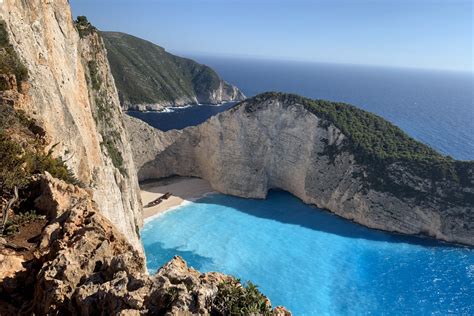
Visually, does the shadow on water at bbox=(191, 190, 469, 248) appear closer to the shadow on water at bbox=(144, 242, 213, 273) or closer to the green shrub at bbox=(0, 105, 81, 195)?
the shadow on water at bbox=(144, 242, 213, 273)

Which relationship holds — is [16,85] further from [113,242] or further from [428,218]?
[428,218]

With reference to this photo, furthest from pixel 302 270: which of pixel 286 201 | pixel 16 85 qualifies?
pixel 16 85

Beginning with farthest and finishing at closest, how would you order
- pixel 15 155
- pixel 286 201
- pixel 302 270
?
1. pixel 286 201
2. pixel 302 270
3. pixel 15 155

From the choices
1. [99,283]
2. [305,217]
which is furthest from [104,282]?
→ [305,217]

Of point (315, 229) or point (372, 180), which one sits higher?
point (372, 180)

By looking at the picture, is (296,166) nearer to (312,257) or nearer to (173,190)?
(173,190)
